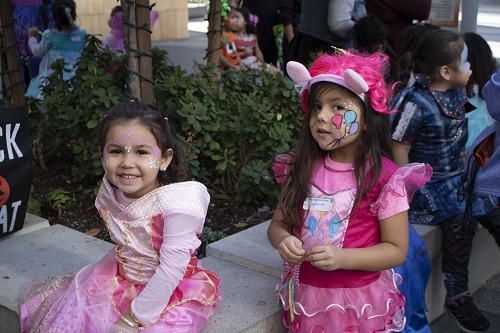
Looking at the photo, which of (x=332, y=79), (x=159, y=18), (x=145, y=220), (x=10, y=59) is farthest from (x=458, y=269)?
(x=159, y=18)

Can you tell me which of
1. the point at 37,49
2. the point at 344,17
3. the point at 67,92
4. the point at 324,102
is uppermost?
the point at 324,102

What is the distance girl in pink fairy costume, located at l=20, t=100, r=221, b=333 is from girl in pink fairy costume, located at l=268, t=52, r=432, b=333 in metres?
0.37

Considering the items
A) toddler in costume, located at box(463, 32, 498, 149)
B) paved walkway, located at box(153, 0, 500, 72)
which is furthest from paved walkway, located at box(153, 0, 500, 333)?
toddler in costume, located at box(463, 32, 498, 149)

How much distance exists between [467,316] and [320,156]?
4.92 ft

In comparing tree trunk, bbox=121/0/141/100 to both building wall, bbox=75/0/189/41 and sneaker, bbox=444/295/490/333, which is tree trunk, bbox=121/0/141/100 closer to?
sneaker, bbox=444/295/490/333

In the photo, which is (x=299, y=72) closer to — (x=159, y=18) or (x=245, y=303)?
(x=245, y=303)

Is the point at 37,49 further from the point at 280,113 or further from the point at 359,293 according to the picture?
the point at 359,293

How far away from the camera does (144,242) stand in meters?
2.88

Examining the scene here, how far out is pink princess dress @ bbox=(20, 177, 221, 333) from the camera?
2.75m

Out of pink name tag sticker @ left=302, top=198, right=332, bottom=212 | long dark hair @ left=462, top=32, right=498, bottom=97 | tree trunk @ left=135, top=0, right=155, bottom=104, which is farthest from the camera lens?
tree trunk @ left=135, top=0, right=155, bottom=104

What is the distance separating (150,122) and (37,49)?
220 inches

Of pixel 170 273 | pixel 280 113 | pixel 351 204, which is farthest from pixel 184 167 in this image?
pixel 280 113

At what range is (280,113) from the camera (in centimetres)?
508

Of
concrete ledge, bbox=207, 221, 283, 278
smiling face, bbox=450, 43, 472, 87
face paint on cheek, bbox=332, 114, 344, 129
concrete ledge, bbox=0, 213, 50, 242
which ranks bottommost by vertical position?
concrete ledge, bbox=0, 213, 50, 242
